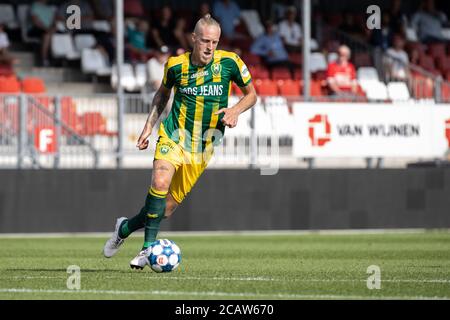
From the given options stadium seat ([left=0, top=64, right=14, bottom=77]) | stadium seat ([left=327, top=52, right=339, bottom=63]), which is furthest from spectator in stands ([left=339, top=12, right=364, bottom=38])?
stadium seat ([left=0, top=64, right=14, bottom=77])

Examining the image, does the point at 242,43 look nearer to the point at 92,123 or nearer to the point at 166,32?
the point at 166,32

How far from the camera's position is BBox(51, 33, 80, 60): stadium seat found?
80.8ft

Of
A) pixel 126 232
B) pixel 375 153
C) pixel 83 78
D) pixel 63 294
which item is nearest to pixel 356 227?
pixel 375 153

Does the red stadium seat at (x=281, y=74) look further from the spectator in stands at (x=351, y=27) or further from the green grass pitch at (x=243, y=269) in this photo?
the green grass pitch at (x=243, y=269)

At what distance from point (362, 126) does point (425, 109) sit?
3.74 feet

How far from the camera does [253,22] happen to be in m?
28.2

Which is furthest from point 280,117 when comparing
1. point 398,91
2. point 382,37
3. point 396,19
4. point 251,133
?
point 396,19

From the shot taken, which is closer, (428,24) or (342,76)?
(342,76)

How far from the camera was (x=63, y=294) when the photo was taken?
973 centimetres

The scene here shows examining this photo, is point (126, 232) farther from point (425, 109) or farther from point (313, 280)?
point (425, 109)

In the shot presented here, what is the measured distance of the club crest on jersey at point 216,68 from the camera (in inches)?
468

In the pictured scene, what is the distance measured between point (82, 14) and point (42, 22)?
1391 millimetres

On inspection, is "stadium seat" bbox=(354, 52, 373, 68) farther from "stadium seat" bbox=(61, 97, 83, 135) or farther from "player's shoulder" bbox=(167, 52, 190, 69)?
"player's shoulder" bbox=(167, 52, 190, 69)

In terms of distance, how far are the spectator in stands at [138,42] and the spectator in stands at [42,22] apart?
158 centimetres
